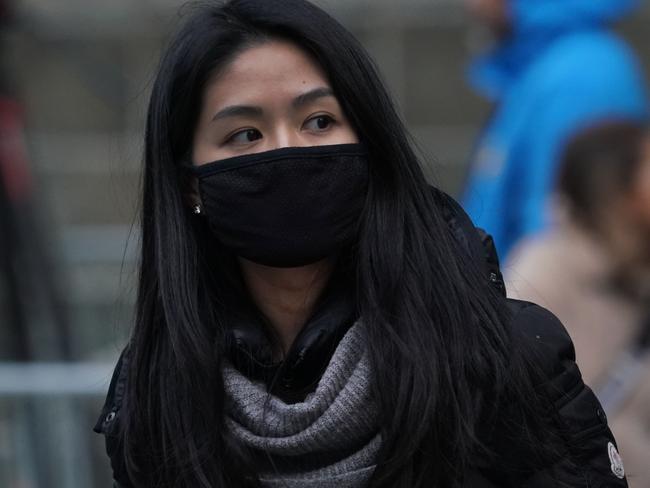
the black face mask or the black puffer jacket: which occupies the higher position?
the black face mask

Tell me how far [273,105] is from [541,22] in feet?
8.48

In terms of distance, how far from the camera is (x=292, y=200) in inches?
95.1

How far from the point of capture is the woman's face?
7.97ft

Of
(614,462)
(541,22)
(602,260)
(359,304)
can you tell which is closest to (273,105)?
(359,304)

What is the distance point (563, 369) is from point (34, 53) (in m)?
7.74

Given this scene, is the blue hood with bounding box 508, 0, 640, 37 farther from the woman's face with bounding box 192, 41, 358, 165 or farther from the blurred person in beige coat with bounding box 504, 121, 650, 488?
the woman's face with bounding box 192, 41, 358, 165

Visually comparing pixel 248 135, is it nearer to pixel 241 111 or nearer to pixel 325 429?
pixel 241 111

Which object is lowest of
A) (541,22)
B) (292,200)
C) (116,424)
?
(116,424)

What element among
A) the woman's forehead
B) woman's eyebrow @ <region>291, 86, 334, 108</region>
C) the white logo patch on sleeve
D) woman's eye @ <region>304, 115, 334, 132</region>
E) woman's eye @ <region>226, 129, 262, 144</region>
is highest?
the woman's forehead

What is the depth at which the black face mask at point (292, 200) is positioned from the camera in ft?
7.88

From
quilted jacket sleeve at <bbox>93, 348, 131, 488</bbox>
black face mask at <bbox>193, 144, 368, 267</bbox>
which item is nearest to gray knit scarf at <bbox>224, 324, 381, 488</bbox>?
black face mask at <bbox>193, 144, 368, 267</bbox>

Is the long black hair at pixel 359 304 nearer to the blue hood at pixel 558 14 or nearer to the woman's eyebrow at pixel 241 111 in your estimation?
the woman's eyebrow at pixel 241 111

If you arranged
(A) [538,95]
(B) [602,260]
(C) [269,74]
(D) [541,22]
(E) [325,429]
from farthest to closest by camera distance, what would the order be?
(D) [541,22], (A) [538,95], (B) [602,260], (C) [269,74], (E) [325,429]

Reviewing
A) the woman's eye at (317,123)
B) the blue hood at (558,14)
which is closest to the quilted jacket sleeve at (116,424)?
the woman's eye at (317,123)
